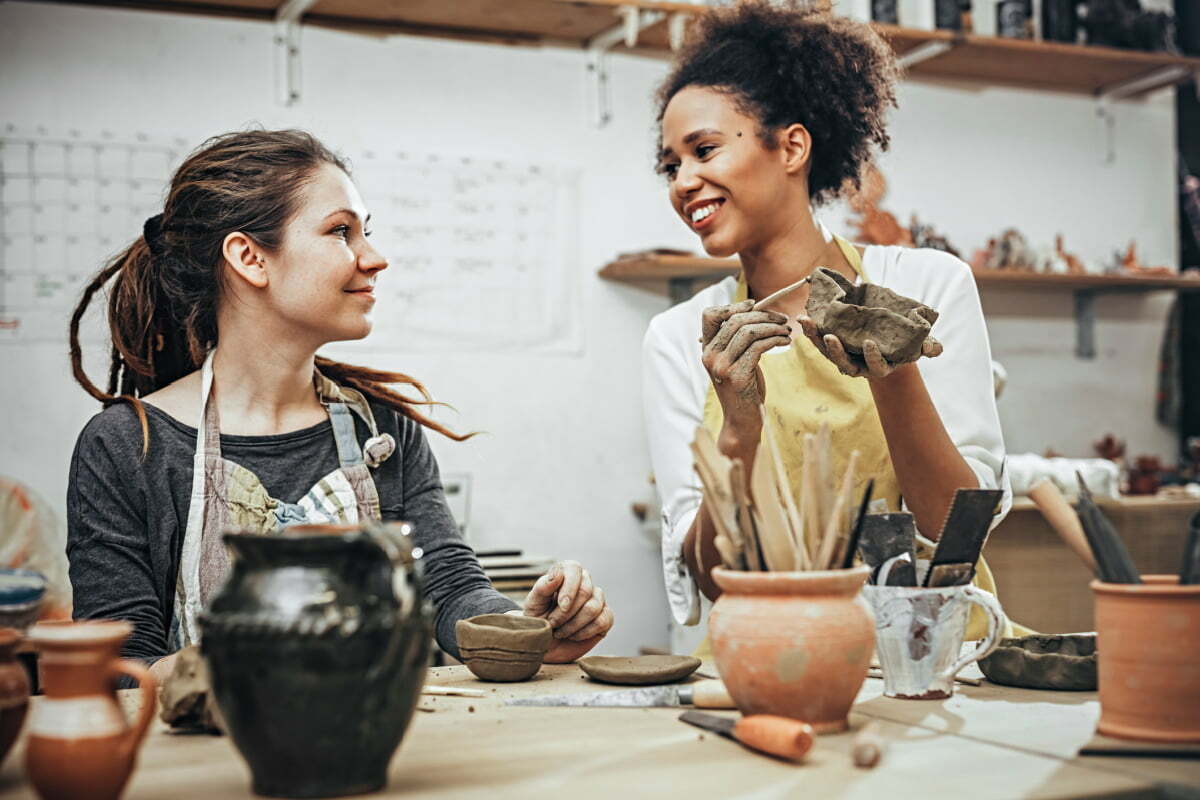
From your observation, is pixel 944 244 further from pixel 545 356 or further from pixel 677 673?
pixel 677 673

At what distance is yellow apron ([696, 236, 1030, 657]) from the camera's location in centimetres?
191

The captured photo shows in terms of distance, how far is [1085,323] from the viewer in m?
4.74

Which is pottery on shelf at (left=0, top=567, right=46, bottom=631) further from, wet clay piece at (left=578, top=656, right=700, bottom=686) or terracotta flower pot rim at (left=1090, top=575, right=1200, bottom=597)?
terracotta flower pot rim at (left=1090, top=575, right=1200, bottom=597)

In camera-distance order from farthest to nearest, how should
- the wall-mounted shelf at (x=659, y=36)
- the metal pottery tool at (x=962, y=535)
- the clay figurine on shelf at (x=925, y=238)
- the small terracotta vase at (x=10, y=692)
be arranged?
the clay figurine on shelf at (x=925, y=238) → the wall-mounted shelf at (x=659, y=36) → the metal pottery tool at (x=962, y=535) → the small terracotta vase at (x=10, y=692)

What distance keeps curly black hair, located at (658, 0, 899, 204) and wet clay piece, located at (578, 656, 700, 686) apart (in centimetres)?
101

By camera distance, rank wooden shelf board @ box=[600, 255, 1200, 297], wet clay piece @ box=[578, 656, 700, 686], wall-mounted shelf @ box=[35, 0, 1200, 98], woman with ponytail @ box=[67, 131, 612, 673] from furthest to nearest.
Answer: wooden shelf board @ box=[600, 255, 1200, 297]
wall-mounted shelf @ box=[35, 0, 1200, 98]
woman with ponytail @ box=[67, 131, 612, 673]
wet clay piece @ box=[578, 656, 700, 686]

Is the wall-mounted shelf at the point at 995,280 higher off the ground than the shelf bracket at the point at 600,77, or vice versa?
the shelf bracket at the point at 600,77

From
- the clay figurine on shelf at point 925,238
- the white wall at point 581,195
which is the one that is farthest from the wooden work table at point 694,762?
the clay figurine on shelf at point 925,238

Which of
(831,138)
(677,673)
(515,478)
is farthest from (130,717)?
(515,478)

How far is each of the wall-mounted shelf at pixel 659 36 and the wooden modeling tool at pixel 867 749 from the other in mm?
2712

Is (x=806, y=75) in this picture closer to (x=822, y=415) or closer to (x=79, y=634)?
(x=822, y=415)

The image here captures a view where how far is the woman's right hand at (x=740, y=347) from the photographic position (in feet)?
5.32

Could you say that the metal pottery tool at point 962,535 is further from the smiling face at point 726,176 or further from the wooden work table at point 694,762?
the smiling face at point 726,176

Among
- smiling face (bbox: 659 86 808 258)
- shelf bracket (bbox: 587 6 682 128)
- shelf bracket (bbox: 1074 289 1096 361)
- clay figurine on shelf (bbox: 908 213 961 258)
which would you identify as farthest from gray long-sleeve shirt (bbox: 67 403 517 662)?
shelf bracket (bbox: 1074 289 1096 361)
